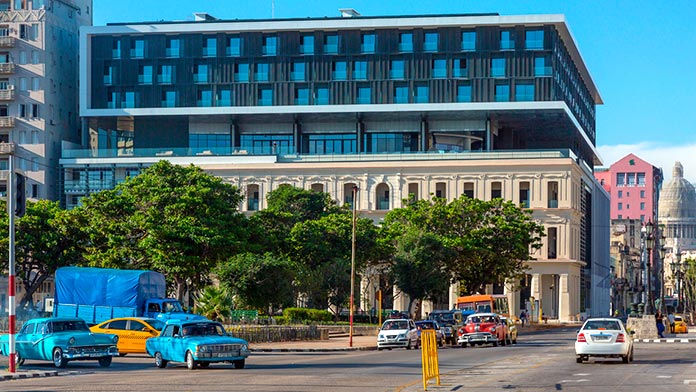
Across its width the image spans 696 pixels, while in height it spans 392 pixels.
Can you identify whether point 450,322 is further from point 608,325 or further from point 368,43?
point 368,43

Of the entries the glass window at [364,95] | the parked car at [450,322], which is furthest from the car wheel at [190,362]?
the glass window at [364,95]

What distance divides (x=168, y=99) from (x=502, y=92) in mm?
33994

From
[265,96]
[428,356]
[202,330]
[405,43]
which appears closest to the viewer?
[428,356]

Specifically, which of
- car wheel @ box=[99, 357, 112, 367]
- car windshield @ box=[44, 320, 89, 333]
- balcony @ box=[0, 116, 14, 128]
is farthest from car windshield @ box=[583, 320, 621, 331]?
balcony @ box=[0, 116, 14, 128]

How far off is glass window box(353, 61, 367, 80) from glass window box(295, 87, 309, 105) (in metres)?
5.23

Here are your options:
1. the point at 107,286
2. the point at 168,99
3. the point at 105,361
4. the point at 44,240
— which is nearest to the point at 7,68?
the point at 168,99

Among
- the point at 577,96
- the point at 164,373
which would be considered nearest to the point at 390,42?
the point at 577,96

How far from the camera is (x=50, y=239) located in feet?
258

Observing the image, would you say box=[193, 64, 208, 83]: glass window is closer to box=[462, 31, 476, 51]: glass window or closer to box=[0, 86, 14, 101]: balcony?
box=[0, 86, 14, 101]: balcony

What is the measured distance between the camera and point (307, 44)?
126 meters

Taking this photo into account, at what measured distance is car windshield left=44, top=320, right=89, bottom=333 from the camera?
39531 mm

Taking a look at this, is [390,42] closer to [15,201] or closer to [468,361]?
[468,361]

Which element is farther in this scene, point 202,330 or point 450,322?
point 450,322

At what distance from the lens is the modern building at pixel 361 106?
123 meters
